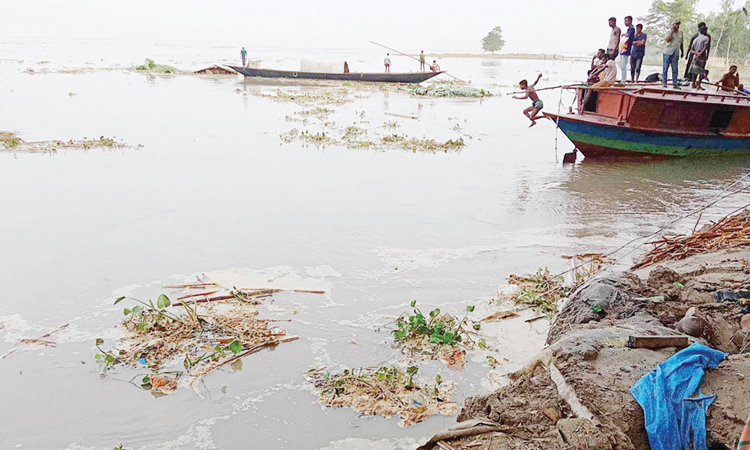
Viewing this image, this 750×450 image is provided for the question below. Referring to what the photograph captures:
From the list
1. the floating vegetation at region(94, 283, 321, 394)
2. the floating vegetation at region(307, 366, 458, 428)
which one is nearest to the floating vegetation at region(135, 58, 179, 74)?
the floating vegetation at region(94, 283, 321, 394)

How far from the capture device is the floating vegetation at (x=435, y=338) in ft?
16.2

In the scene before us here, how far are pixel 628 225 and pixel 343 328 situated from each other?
5.71m

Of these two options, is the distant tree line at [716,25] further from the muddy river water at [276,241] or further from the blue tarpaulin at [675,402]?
the blue tarpaulin at [675,402]

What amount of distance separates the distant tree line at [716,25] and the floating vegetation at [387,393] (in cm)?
4330

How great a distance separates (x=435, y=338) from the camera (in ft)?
16.5

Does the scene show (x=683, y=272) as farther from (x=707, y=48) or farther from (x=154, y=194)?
(x=707, y=48)

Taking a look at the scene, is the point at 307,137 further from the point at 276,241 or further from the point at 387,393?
the point at 387,393

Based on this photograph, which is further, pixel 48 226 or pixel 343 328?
pixel 48 226

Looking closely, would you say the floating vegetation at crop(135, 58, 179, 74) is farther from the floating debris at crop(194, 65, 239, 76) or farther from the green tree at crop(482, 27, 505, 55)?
the green tree at crop(482, 27, 505, 55)

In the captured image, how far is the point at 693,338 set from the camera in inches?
157

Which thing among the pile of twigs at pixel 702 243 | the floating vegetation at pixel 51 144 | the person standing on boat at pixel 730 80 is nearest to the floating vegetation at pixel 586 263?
the pile of twigs at pixel 702 243

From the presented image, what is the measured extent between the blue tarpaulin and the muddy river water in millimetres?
A: 1469

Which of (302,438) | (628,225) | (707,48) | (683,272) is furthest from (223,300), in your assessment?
(707,48)

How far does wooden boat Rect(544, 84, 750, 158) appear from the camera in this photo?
40.9 feet
